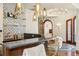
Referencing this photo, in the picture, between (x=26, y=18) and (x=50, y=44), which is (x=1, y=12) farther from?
(x=50, y=44)

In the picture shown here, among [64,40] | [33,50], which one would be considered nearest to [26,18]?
[33,50]

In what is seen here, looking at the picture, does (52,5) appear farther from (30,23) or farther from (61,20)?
(30,23)

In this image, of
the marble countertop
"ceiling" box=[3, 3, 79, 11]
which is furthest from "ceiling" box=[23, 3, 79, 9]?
the marble countertop

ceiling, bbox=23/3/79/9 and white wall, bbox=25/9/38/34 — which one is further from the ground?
ceiling, bbox=23/3/79/9

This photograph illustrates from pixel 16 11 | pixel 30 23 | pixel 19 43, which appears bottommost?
pixel 19 43

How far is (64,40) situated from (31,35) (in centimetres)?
36

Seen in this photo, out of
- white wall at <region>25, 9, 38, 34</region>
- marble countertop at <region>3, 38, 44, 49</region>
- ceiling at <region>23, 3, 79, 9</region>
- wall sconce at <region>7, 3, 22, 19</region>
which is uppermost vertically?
ceiling at <region>23, 3, 79, 9</region>

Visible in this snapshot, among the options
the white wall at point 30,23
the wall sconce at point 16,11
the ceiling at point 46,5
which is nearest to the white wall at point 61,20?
the ceiling at point 46,5

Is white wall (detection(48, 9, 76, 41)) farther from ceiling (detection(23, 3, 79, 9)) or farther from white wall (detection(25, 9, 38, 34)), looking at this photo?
white wall (detection(25, 9, 38, 34))

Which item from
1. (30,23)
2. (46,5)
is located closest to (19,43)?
(30,23)

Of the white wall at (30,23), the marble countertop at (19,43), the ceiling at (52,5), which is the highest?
the ceiling at (52,5)

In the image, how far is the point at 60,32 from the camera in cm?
123

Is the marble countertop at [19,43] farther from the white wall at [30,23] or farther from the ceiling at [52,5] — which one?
the ceiling at [52,5]

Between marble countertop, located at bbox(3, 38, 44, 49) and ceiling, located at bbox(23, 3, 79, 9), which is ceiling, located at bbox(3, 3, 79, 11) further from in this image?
marble countertop, located at bbox(3, 38, 44, 49)
